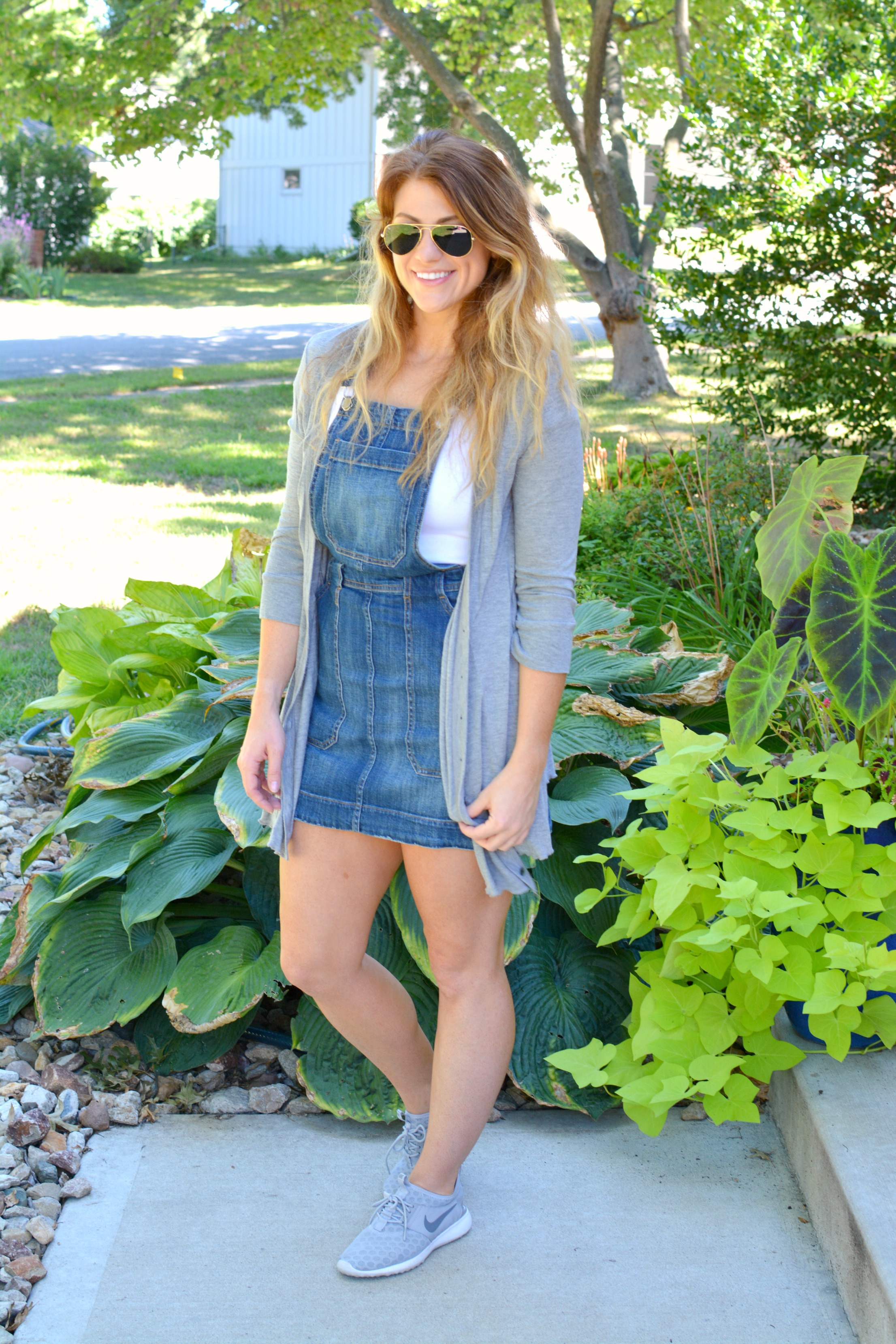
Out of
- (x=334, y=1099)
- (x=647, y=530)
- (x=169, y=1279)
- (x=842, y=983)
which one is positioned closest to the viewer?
(x=169, y=1279)

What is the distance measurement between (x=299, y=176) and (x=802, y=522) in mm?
33683

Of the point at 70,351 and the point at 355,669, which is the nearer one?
the point at 355,669

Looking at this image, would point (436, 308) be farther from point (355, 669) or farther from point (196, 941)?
point (196, 941)

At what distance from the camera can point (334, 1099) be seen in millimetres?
2459

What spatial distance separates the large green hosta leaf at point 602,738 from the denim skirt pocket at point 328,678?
2.93 ft

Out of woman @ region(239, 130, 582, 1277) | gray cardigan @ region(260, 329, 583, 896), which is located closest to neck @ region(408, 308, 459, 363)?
woman @ region(239, 130, 582, 1277)

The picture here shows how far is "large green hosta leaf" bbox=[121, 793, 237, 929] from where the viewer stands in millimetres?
2572

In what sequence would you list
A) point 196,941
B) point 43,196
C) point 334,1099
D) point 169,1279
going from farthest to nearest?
point 43,196, point 196,941, point 334,1099, point 169,1279

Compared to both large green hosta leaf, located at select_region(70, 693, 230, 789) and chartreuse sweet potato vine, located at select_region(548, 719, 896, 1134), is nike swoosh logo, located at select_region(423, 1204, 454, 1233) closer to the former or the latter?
chartreuse sweet potato vine, located at select_region(548, 719, 896, 1134)

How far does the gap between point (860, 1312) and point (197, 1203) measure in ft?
3.92

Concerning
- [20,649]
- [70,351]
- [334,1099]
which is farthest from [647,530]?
[70,351]

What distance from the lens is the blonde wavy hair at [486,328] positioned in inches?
67.4

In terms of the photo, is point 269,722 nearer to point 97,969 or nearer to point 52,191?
point 97,969

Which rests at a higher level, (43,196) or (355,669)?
(43,196)
